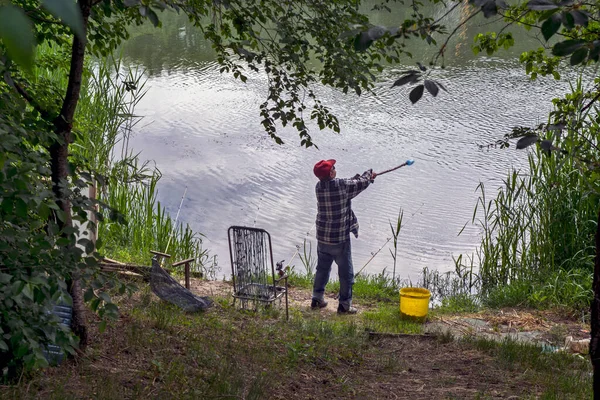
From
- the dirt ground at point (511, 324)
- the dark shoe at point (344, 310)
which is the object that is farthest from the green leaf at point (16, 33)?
the dark shoe at point (344, 310)

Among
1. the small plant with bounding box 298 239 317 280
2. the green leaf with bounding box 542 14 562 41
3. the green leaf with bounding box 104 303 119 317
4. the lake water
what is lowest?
the green leaf with bounding box 104 303 119 317

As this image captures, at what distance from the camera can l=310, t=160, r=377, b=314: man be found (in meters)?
6.66

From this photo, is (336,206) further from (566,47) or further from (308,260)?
(566,47)

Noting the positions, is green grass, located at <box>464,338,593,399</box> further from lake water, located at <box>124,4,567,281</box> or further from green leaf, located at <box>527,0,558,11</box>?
lake water, located at <box>124,4,567,281</box>

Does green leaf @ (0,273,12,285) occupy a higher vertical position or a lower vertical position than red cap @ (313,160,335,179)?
lower

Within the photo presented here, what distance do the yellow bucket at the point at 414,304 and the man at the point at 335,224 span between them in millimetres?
667

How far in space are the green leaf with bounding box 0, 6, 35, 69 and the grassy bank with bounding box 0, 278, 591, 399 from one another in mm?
2720

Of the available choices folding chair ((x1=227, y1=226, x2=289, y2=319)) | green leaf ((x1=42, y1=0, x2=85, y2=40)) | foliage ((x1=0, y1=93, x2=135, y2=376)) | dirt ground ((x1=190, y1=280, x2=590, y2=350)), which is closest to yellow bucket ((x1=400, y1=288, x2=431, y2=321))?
dirt ground ((x1=190, y1=280, x2=590, y2=350))

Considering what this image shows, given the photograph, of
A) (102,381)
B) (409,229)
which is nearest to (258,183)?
(409,229)

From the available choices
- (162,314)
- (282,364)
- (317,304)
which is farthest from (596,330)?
(317,304)

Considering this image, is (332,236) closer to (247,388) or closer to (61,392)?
(247,388)

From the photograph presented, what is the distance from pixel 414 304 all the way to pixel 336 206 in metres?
1.11

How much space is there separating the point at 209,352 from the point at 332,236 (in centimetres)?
293

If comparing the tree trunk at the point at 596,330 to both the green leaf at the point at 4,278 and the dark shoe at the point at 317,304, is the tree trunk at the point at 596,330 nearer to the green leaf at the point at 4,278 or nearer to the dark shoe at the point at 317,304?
the green leaf at the point at 4,278
